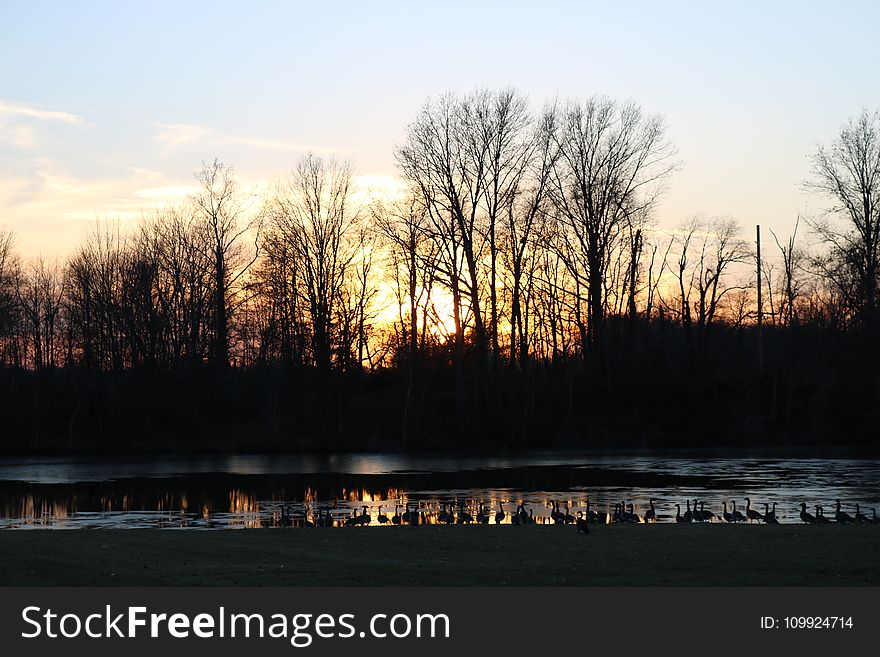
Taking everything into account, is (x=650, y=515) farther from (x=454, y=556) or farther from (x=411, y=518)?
(x=454, y=556)

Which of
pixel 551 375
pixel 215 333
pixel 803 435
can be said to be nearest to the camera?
pixel 803 435

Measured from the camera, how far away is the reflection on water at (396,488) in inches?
1030

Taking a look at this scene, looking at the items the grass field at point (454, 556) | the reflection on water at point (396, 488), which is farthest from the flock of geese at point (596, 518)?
the grass field at point (454, 556)

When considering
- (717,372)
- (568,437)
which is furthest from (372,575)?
(717,372)

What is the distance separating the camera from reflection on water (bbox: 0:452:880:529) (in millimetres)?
26172

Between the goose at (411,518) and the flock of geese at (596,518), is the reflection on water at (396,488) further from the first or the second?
the goose at (411,518)

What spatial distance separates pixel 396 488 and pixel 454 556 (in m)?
18.9

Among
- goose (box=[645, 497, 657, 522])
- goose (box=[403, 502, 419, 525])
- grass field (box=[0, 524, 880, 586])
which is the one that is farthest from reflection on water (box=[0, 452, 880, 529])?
grass field (box=[0, 524, 880, 586])

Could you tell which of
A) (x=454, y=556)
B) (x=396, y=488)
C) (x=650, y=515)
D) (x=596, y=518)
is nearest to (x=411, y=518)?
(x=596, y=518)

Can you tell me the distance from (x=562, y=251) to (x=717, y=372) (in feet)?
42.1

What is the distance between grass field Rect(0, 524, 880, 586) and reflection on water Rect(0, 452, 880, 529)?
4269mm

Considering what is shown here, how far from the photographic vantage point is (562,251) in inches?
2552

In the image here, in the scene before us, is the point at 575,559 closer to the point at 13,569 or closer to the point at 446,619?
the point at 446,619

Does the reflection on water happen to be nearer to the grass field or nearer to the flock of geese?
the flock of geese
